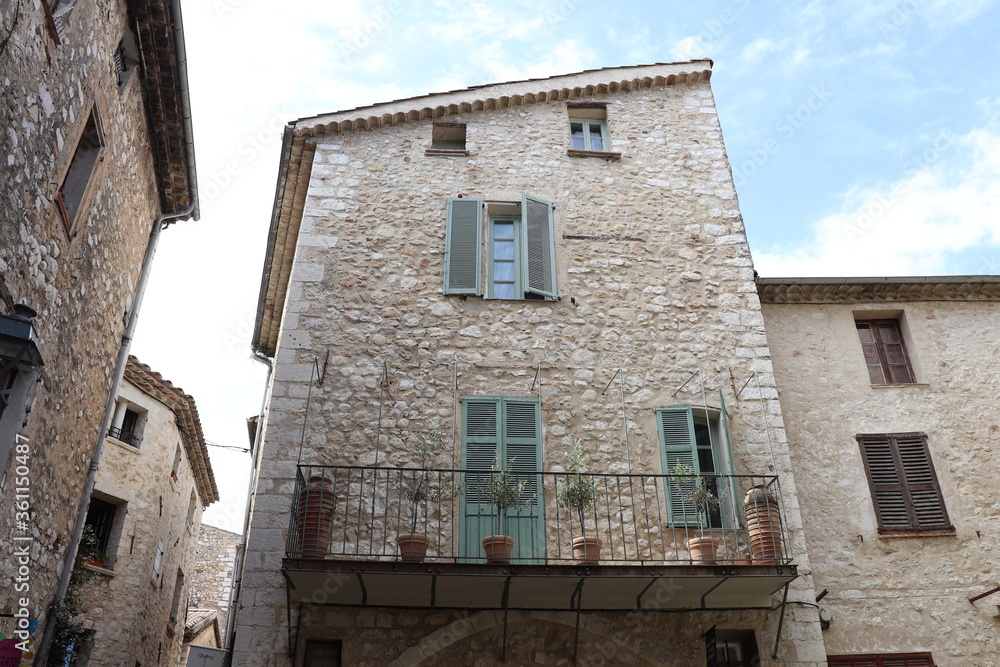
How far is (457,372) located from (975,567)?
6153 millimetres

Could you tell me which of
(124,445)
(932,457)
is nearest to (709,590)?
(932,457)

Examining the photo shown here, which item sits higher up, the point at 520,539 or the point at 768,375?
the point at 768,375

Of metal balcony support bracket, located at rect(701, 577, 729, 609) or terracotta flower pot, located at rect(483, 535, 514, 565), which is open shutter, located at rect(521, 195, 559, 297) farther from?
metal balcony support bracket, located at rect(701, 577, 729, 609)

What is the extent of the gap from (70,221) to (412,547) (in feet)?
14.2

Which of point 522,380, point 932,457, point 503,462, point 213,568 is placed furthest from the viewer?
point 213,568

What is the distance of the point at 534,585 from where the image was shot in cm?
732

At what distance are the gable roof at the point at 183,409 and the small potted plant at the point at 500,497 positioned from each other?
8.54 meters

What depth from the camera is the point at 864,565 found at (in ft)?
29.3

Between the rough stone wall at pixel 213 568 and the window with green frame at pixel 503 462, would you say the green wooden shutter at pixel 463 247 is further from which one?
the rough stone wall at pixel 213 568

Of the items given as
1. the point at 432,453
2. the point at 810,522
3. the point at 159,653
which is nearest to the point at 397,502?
the point at 432,453

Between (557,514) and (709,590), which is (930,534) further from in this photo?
(557,514)

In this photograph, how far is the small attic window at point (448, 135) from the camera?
11.2 meters

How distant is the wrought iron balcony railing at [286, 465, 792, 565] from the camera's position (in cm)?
781

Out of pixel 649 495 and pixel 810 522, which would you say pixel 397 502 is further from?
pixel 810 522
